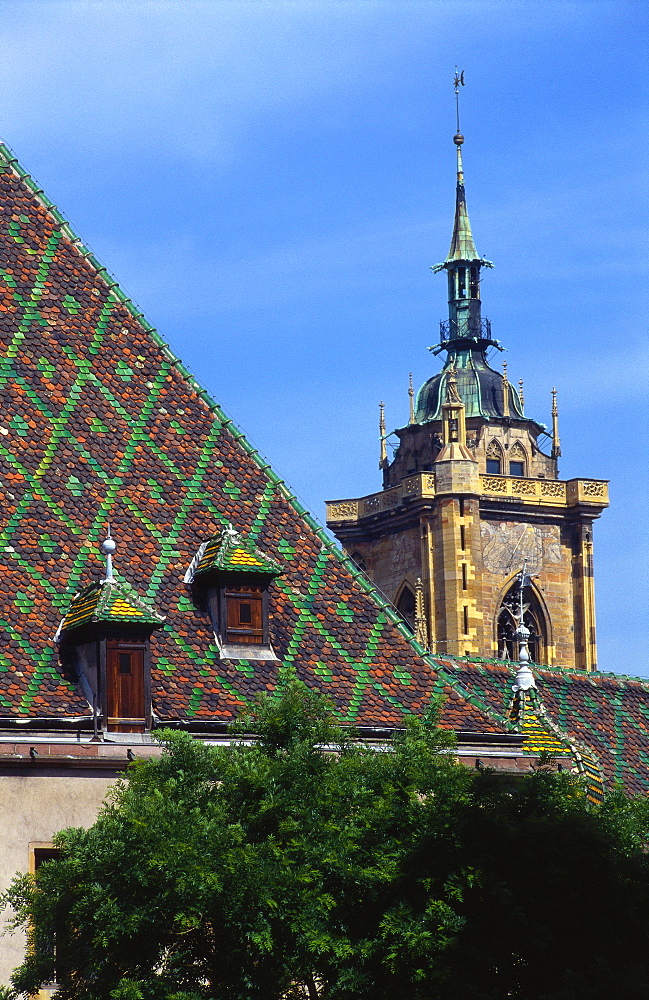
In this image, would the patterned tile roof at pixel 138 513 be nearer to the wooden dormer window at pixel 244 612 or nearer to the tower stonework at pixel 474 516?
the wooden dormer window at pixel 244 612

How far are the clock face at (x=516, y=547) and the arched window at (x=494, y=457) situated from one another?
4.02 metres

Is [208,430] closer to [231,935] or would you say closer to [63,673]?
[63,673]

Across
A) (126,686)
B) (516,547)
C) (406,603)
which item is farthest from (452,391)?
(126,686)

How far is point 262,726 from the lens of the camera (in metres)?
33.4

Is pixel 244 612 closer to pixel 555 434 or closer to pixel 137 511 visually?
pixel 137 511

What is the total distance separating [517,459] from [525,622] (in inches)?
406

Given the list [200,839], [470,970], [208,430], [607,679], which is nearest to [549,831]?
[470,970]

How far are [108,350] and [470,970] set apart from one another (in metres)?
13.6

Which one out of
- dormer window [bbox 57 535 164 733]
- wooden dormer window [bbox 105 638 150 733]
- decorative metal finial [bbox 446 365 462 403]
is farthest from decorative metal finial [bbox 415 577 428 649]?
wooden dormer window [bbox 105 638 150 733]

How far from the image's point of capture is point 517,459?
149m

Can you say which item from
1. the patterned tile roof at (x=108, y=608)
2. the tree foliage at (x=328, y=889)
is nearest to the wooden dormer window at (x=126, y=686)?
the patterned tile roof at (x=108, y=608)

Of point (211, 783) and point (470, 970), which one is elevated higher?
point (211, 783)

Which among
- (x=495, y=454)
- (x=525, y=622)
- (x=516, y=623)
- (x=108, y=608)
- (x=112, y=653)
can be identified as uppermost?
(x=495, y=454)

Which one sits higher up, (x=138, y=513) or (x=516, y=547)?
(x=516, y=547)
